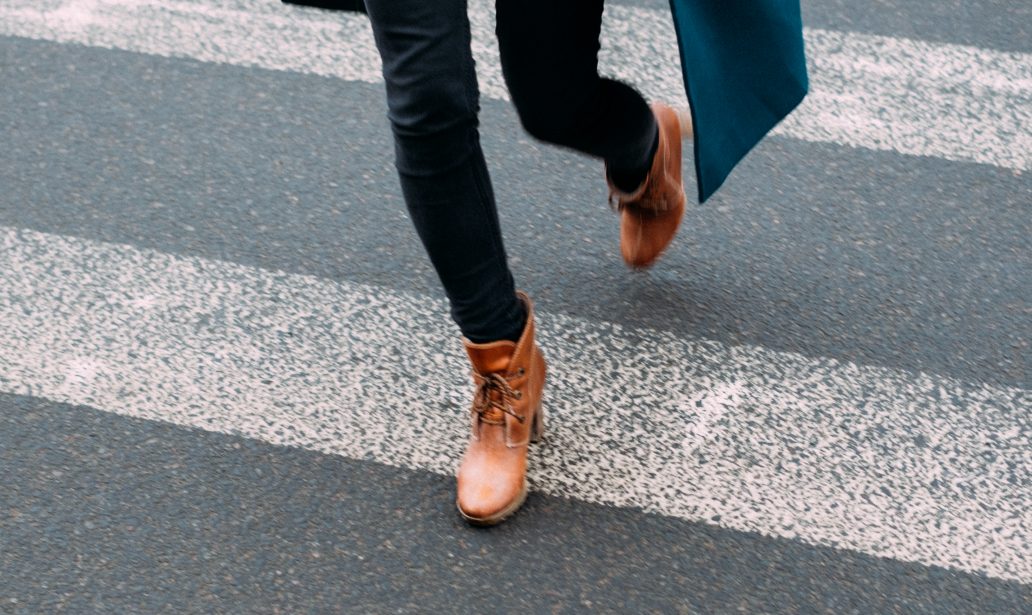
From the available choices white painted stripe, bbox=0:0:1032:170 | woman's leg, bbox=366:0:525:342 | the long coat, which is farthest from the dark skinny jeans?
white painted stripe, bbox=0:0:1032:170

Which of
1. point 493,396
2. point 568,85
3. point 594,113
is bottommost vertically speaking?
point 493,396

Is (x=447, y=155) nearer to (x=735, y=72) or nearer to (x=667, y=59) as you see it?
(x=735, y=72)

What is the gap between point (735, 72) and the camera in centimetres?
256

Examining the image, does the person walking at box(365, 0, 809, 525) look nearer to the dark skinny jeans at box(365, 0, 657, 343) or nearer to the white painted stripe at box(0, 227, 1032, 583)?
the dark skinny jeans at box(365, 0, 657, 343)

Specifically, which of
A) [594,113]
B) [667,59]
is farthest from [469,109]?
[667,59]

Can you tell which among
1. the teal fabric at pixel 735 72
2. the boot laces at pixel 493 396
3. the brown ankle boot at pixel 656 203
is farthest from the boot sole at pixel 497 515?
the brown ankle boot at pixel 656 203

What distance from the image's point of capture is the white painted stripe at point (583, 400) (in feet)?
8.23

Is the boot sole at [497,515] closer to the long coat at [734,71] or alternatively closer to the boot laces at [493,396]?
the boot laces at [493,396]

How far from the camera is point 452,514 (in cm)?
249

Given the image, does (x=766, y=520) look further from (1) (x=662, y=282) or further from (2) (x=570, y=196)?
(2) (x=570, y=196)

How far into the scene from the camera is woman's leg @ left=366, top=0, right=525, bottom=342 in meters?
2.12

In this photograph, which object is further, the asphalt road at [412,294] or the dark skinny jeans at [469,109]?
the asphalt road at [412,294]

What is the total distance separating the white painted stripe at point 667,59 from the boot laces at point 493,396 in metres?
→ 1.50

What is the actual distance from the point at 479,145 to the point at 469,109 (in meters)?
0.11
